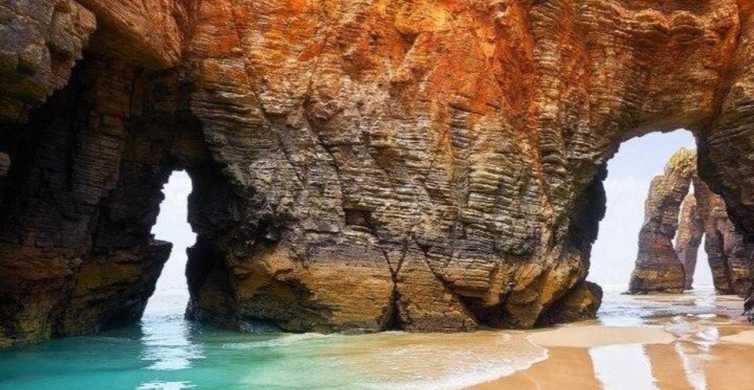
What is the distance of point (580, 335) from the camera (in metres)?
14.0

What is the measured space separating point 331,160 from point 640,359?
8.77m

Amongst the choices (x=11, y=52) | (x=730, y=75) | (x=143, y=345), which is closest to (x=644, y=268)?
(x=730, y=75)

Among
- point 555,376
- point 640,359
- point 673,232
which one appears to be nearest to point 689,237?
point 673,232

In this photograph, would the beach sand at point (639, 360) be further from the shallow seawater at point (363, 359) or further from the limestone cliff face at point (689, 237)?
the limestone cliff face at point (689, 237)

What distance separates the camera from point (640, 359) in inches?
409

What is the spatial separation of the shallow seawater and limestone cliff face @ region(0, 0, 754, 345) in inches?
51.0

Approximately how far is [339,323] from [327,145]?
4.75 meters

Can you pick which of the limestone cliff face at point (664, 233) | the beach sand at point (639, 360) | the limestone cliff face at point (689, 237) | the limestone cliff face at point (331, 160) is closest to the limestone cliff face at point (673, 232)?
the limestone cliff face at point (664, 233)

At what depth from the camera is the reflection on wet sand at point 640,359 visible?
8297 mm

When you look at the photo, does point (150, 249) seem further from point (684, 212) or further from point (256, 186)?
point (684, 212)

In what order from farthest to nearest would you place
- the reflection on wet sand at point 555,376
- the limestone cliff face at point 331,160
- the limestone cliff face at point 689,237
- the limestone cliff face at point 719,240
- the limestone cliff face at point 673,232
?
1. the limestone cliff face at point 689,237
2. the limestone cliff face at point 673,232
3. the limestone cliff face at point 719,240
4. the limestone cliff face at point 331,160
5. the reflection on wet sand at point 555,376

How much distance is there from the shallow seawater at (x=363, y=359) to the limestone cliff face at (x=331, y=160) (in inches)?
51.0

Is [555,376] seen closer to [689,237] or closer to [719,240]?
[719,240]

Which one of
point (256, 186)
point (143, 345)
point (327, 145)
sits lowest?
point (143, 345)
